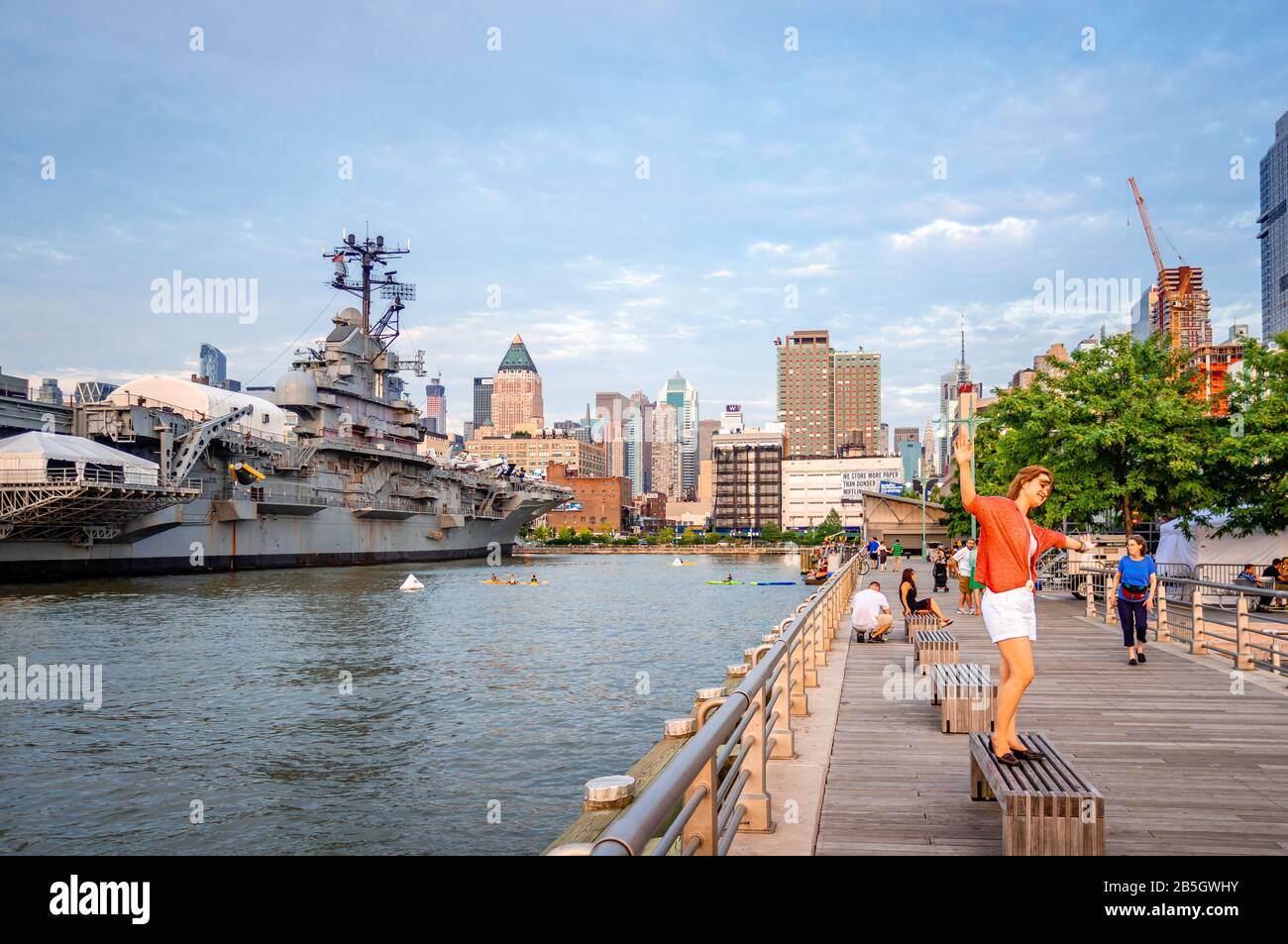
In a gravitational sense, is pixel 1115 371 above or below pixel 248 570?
above

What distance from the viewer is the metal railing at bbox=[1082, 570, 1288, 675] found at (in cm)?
1398

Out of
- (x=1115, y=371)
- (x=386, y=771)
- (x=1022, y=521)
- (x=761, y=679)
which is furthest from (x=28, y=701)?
(x=1115, y=371)

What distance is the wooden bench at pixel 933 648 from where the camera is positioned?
1317cm

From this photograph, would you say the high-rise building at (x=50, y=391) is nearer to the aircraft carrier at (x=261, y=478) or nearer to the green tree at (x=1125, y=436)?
the aircraft carrier at (x=261, y=478)

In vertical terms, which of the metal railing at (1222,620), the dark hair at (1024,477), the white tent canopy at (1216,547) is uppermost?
the dark hair at (1024,477)

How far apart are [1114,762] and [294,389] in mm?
73457

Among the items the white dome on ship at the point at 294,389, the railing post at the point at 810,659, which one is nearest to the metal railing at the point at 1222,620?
the railing post at the point at 810,659

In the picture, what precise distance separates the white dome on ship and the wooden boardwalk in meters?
67.4

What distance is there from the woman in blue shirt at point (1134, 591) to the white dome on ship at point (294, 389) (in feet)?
227

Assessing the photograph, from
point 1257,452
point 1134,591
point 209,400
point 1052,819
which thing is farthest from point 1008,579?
point 209,400

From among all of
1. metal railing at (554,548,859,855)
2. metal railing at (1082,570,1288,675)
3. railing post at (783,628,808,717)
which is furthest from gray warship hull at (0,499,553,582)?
metal railing at (554,548,859,855)
